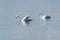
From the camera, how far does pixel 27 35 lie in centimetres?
2350

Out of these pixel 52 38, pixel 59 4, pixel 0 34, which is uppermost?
pixel 59 4

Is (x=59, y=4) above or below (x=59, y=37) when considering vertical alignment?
above

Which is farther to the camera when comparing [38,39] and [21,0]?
[21,0]

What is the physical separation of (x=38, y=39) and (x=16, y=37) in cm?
154

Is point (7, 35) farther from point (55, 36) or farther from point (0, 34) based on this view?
point (55, 36)

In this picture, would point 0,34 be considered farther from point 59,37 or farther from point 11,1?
point 11,1

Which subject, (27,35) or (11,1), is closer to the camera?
(27,35)

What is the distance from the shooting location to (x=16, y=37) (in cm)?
2244

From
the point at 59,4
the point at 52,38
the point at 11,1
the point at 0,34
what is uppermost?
the point at 11,1

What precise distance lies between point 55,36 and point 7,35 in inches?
122

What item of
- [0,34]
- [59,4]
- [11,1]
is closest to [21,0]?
[11,1]

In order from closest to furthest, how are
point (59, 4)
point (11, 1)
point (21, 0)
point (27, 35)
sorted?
1. point (27, 35)
2. point (59, 4)
3. point (11, 1)
4. point (21, 0)

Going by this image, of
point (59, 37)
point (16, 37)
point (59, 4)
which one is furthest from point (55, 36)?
point (59, 4)

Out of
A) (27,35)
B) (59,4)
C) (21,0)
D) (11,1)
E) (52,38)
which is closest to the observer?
(52,38)
